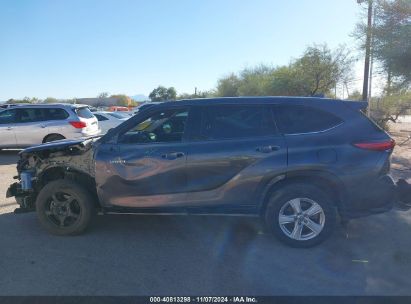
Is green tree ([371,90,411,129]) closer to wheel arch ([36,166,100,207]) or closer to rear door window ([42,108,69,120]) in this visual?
rear door window ([42,108,69,120])

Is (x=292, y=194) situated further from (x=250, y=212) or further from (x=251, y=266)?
(x=251, y=266)

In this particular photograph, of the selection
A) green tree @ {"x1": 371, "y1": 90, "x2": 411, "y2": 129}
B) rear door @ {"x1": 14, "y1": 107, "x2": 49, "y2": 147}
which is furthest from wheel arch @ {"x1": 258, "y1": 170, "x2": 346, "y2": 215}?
green tree @ {"x1": 371, "y1": 90, "x2": 411, "y2": 129}

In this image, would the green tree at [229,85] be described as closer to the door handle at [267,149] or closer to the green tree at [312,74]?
the green tree at [312,74]

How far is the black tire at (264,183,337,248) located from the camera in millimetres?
4781

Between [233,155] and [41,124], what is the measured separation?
32.1 feet

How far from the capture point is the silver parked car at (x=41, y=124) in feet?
41.7

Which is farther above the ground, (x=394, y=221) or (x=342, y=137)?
(x=342, y=137)

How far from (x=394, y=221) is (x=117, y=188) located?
4.00 m

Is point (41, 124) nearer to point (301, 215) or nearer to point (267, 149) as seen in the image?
point (267, 149)

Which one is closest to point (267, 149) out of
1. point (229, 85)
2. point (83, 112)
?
point (83, 112)

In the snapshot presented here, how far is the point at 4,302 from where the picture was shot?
3643 millimetres

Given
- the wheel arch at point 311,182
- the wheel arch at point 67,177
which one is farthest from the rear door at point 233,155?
the wheel arch at point 67,177

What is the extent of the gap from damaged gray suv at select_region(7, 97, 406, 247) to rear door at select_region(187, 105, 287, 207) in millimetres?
12

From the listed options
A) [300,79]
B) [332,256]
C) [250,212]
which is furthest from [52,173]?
[300,79]
